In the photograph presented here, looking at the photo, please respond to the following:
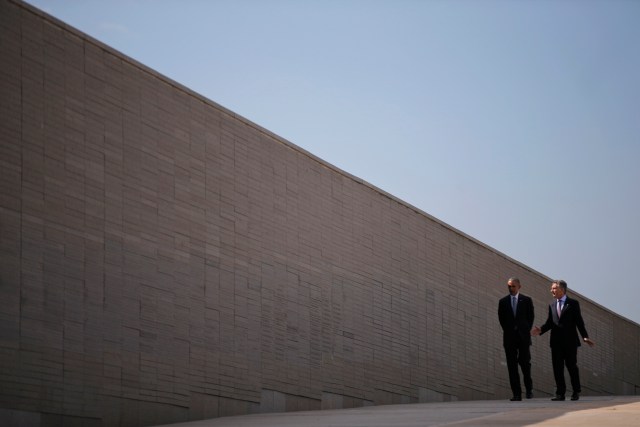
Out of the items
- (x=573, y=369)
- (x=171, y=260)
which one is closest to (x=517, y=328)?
(x=573, y=369)

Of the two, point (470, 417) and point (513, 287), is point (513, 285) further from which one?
point (470, 417)

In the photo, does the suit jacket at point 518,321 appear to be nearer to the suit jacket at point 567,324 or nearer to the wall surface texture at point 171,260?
the suit jacket at point 567,324

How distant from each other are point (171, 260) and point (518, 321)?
5.13 m

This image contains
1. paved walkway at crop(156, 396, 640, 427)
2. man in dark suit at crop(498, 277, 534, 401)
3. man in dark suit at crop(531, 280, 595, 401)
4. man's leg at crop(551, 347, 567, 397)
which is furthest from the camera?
man in dark suit at crop(498, 277, 534, 401)

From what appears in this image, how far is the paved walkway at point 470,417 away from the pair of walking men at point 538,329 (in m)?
1.33

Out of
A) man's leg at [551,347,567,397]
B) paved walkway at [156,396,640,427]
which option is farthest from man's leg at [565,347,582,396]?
paved walkway at [156,396,640,427]

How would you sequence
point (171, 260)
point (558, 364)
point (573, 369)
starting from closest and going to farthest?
point (171, 260), point (573, 369), point (558, 364)

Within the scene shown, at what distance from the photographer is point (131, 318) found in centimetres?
1458

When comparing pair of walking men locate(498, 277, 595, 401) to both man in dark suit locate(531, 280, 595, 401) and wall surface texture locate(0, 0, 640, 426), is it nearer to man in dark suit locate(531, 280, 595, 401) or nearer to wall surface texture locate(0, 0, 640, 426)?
man in dark suit locate(531, 280, 595, 401)

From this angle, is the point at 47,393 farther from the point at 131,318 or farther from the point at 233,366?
the point at 233,366

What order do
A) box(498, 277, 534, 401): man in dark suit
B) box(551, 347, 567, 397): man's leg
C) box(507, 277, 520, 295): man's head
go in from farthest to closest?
box(498, 277, 534, 401): man in dark suit → box(507, 277, 520, 295): man's head → box(551, 347, 567, 397): man's leg

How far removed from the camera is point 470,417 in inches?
528

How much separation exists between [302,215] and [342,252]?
1.37 metres

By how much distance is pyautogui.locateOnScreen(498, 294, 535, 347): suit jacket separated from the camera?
17438 millimetres
